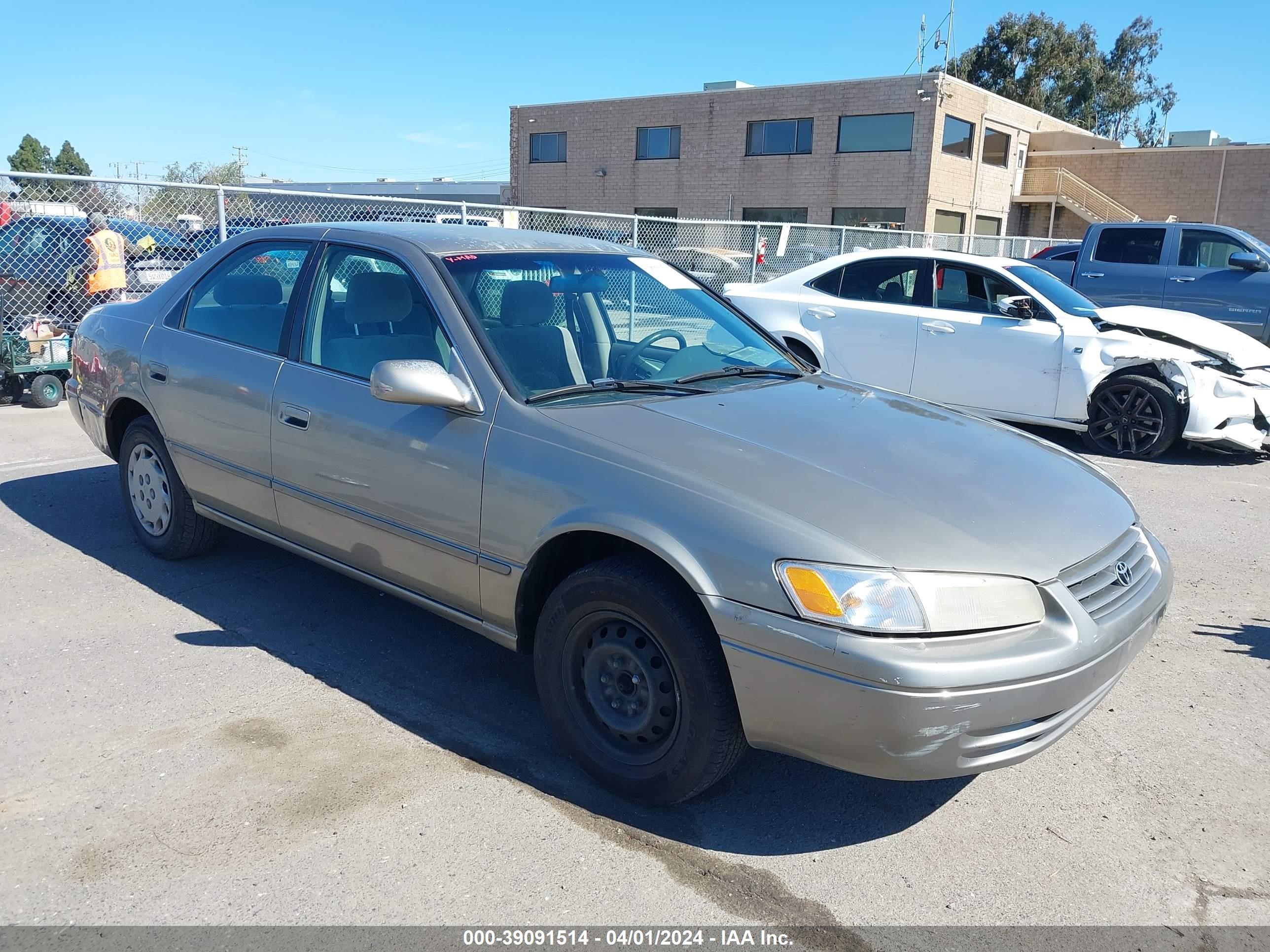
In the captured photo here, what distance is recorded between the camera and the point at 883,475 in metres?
3.05

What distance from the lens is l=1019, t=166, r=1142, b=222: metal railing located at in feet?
110

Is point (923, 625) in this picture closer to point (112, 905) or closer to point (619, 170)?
point (112, 905)

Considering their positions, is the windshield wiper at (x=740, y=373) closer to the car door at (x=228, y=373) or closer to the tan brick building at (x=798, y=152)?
the car door at (x=228, y=373)

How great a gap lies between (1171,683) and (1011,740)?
5.94 ft

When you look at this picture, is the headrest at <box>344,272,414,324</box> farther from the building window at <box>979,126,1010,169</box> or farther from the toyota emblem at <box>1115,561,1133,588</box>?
the building window at <box>979,126,1010,169</box>

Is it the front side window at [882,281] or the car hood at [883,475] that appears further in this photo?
the front side window at [882,281]

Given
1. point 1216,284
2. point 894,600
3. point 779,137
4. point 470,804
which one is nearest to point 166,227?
point 470,804

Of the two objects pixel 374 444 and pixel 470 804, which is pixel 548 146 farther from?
pixel 470 804

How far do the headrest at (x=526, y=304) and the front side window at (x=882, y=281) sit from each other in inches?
224

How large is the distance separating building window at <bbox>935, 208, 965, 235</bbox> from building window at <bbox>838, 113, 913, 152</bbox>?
2.46 meters

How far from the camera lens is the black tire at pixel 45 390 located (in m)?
9.18

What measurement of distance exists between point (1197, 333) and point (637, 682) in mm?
7349

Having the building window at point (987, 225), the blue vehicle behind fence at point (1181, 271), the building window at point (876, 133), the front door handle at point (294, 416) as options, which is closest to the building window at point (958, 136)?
the building window at point (876, 133)

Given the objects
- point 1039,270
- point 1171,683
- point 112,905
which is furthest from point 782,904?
point 1039,270
